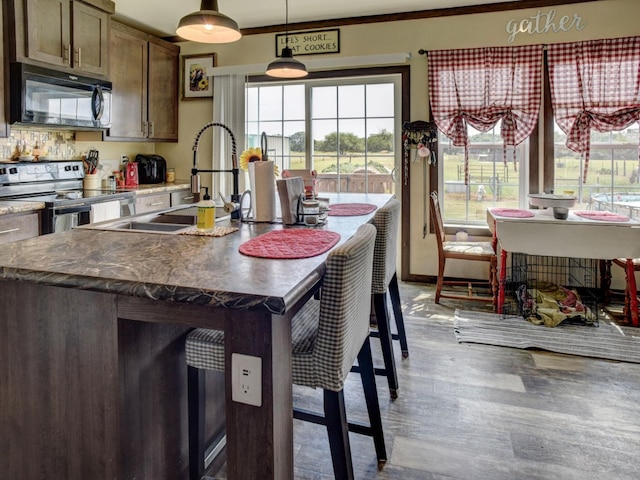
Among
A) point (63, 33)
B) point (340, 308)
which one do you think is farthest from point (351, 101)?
point (340, 308)

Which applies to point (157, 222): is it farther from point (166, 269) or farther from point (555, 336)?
point (555, 336)

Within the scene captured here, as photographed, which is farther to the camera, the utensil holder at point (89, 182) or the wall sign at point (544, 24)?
the utensil holder at point (89, 182)

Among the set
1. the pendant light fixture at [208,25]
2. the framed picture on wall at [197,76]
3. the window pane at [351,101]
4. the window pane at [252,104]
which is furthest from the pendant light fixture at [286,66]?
the framed picture on wall at [197,76]

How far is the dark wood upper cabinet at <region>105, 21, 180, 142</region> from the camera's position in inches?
161

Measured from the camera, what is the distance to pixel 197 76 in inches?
192

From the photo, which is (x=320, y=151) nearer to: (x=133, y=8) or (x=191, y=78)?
(x=191, y=78)

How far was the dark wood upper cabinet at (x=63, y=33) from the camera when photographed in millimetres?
3070

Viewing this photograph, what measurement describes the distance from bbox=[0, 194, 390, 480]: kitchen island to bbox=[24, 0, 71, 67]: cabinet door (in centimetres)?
241

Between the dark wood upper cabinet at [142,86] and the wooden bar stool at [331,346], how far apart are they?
333 cm

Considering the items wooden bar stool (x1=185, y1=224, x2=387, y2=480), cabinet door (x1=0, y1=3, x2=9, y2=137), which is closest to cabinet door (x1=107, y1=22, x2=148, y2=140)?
cabinet door (x1=0, y1=3, x2=9, y2=137)

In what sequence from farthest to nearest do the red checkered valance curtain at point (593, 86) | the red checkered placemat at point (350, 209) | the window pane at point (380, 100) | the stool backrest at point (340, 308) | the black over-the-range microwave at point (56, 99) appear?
the window pane at point (380, 100) < the red checkered valance curtain at point (593, 86) < the black over-the-range microwave at point (56, 99) < the red checkered placemat at point (350, 209) < the stool backrest at point (340, 308)

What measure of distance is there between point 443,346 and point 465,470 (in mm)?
1203

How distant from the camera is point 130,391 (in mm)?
1252

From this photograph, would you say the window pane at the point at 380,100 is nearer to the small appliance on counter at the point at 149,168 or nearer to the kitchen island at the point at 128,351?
the small appliance on counter at the point at 149,168
